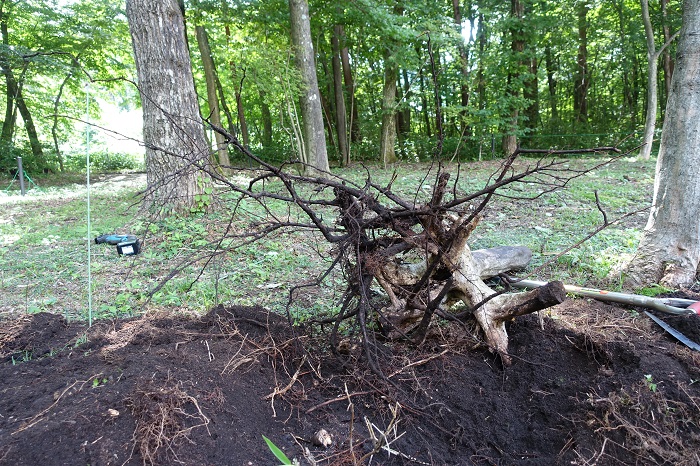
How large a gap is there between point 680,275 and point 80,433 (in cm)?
410

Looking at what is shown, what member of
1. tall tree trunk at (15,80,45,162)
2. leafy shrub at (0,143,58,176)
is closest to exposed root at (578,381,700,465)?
leafy shrub at (0,143,58,176)

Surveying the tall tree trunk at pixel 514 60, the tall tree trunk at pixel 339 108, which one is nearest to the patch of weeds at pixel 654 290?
the tall tree trunk at pixel 514 60

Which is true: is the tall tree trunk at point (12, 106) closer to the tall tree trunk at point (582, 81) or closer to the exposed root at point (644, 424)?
the exposed root at point (644, 424)

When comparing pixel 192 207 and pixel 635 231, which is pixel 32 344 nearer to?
pixel 192 207

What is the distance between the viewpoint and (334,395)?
2.33 m

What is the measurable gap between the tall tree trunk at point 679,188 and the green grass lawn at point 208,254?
35 centimetres

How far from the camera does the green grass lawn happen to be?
3674 millimetres

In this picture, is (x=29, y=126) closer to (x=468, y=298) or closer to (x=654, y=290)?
(x=468, y=298)

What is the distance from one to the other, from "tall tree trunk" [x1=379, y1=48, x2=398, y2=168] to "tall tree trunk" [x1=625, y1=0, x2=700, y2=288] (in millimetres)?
9469

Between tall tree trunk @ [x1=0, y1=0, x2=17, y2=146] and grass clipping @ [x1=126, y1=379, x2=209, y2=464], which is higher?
tall tree trunk @ [x1=0, y1=0, x2=17, y2=146]

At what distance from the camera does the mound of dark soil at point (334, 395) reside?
176 cm

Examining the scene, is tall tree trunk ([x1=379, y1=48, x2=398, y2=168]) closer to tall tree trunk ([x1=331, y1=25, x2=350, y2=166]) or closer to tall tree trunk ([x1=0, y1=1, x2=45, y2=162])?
tall tree trunk ([x1=331, y1=25, x2=350, y2=166])

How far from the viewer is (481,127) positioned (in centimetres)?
1411

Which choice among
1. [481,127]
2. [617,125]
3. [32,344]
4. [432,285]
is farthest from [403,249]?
[617,125]
